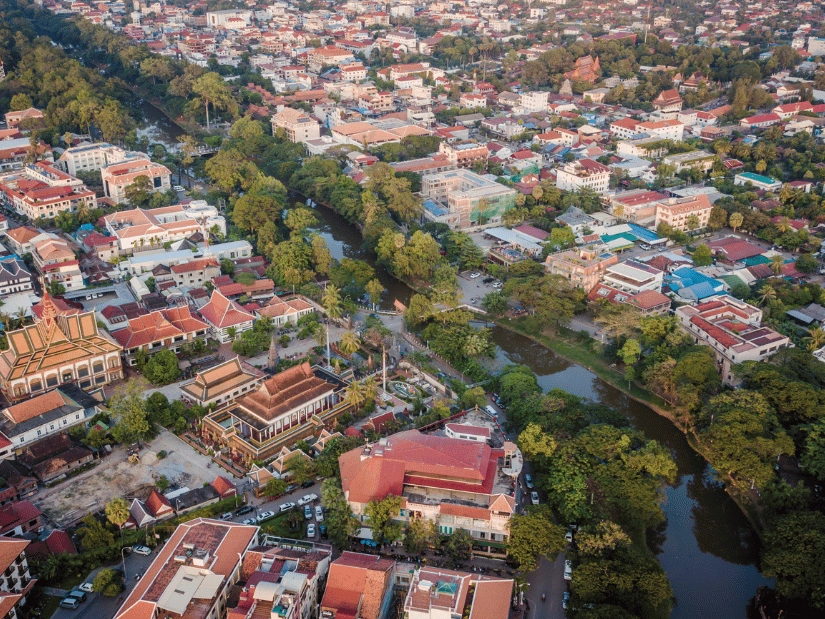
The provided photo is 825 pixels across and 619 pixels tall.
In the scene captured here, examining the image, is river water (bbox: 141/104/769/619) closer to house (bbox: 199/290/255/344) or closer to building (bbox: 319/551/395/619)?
building (bbox: 319/551/395/619)

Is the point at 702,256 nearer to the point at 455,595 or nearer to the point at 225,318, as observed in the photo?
the point at 225,318

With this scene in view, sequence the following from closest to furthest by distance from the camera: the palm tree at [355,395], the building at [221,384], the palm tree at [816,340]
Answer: the palm tree at [355,395]
the building at [221,384]
the palm tree at [816,340]

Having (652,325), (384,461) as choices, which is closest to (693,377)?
(652,325)

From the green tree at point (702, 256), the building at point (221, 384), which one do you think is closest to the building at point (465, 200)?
the green tree at point (702, 256)

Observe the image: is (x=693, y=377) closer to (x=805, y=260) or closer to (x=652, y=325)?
(x=652, y=325)

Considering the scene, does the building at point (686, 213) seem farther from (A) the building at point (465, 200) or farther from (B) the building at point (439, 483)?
(B) the building at point (439, 483)

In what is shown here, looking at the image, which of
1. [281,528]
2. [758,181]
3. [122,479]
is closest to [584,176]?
[758,181]
